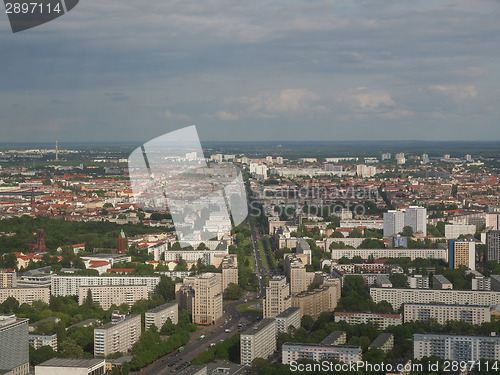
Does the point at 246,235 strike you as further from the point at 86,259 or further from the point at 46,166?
the point at 46,166

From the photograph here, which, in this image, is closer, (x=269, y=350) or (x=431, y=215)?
(x=269, y=350)

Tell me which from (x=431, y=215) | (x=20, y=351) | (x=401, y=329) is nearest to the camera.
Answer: (x=20, y=351)

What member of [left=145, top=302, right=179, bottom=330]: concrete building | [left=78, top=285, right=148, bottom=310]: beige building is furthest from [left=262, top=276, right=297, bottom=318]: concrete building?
[left=78, top=285, right=148, bottom=310]: beige building

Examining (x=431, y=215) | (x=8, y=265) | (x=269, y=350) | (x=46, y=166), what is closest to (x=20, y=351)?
(x=269, y=350)

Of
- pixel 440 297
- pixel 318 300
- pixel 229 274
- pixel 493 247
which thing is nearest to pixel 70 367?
A: pixel 318 300

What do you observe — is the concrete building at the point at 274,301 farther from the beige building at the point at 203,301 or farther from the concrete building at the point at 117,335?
the concrete building at the point at 117,335

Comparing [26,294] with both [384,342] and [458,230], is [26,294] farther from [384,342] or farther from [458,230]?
[458,230]
